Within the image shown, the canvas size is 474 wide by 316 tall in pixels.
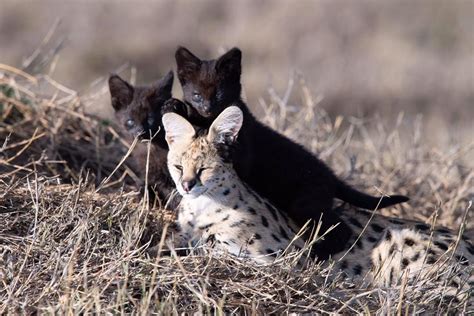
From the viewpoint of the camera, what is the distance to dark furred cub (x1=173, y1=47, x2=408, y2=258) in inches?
250

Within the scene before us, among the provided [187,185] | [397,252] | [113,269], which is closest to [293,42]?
[397,252]

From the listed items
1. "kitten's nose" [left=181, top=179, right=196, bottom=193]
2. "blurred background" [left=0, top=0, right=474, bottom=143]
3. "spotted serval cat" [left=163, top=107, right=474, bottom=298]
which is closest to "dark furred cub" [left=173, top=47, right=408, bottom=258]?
"spotted serval cat" [left=163, top=107, right=474, bottom=298]

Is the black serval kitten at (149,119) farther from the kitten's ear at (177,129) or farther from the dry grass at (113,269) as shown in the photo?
the kitten's ear at (177,129)

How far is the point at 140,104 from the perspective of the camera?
21.6 feet

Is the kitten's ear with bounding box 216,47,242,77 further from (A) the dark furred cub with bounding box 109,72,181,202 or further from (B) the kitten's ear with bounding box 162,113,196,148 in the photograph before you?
(B) the kitten's ear with bounding box 162,113,196,148

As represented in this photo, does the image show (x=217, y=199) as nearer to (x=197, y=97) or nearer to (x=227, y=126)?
Answer: (x=227, y=126)

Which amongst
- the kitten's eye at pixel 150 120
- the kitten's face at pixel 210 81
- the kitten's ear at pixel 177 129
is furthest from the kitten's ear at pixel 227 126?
the kitten's eye at pixel 150 120

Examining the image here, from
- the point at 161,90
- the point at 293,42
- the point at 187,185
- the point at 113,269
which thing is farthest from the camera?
the point at 293,42

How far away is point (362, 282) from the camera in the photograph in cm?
582

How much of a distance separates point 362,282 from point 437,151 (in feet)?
9.58

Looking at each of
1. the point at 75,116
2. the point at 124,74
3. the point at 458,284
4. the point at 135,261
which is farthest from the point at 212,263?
the point at 124,74

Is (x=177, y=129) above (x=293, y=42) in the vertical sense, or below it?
above

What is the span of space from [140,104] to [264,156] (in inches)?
32.8

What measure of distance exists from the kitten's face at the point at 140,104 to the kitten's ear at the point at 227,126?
1.67ft
